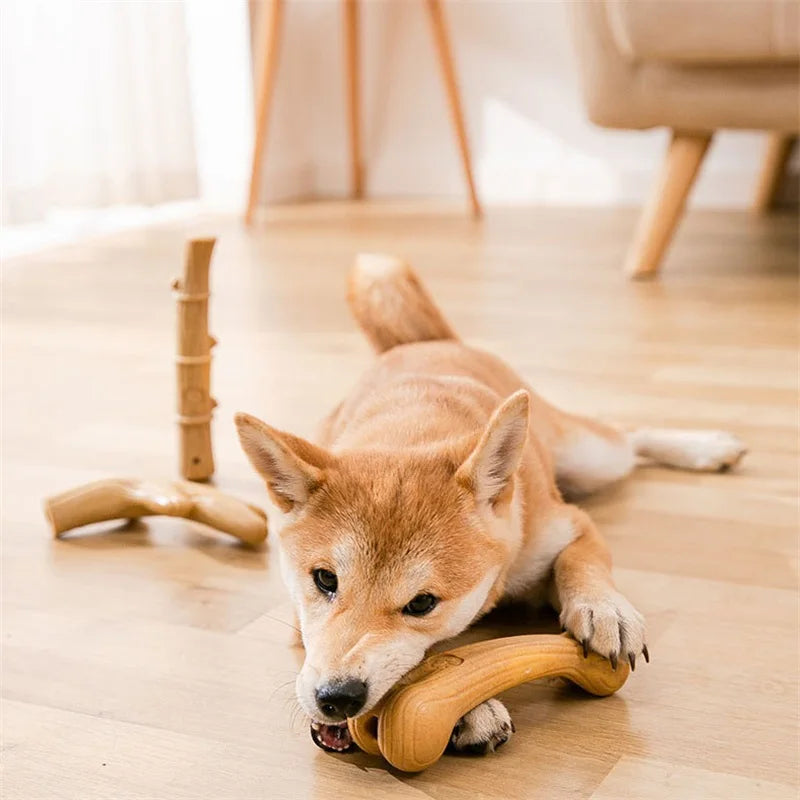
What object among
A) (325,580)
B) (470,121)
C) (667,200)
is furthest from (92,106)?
(325,580)

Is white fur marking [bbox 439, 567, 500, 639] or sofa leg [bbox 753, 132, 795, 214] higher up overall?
white fur marking [bbox 439, 567, 500, 639]

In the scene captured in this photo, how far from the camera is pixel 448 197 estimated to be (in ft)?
16.5

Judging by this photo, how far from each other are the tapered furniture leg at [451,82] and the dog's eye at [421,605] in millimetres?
3502

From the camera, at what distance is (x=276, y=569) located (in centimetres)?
150

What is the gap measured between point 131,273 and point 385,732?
2.72 meters

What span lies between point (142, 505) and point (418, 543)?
2.19 feet

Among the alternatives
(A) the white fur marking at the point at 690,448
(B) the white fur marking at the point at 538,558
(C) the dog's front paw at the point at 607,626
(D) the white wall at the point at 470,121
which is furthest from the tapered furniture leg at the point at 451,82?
(C) the dog's front paw at the point at 607,626

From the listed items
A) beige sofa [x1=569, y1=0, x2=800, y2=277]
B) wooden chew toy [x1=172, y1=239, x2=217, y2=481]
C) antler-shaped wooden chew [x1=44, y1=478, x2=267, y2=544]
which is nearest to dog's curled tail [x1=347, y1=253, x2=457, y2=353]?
wooden chew toy [x1=172, y1=239, x2=217, y2=481]

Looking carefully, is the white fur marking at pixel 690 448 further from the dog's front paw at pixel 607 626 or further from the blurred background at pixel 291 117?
the blurred background at pixel 291 117

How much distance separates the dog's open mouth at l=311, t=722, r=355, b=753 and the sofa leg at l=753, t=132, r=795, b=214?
3492 mm

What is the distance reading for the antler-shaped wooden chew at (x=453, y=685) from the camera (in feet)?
3.31

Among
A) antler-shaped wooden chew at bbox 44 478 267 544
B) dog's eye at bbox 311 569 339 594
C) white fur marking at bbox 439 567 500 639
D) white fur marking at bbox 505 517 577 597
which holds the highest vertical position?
dog's eye at bbox 311 569 339 594

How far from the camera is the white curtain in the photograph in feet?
11.8

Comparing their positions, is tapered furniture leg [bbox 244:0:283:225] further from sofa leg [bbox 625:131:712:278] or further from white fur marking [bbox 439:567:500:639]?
white fur marking [bbox 439:567:500:639]
